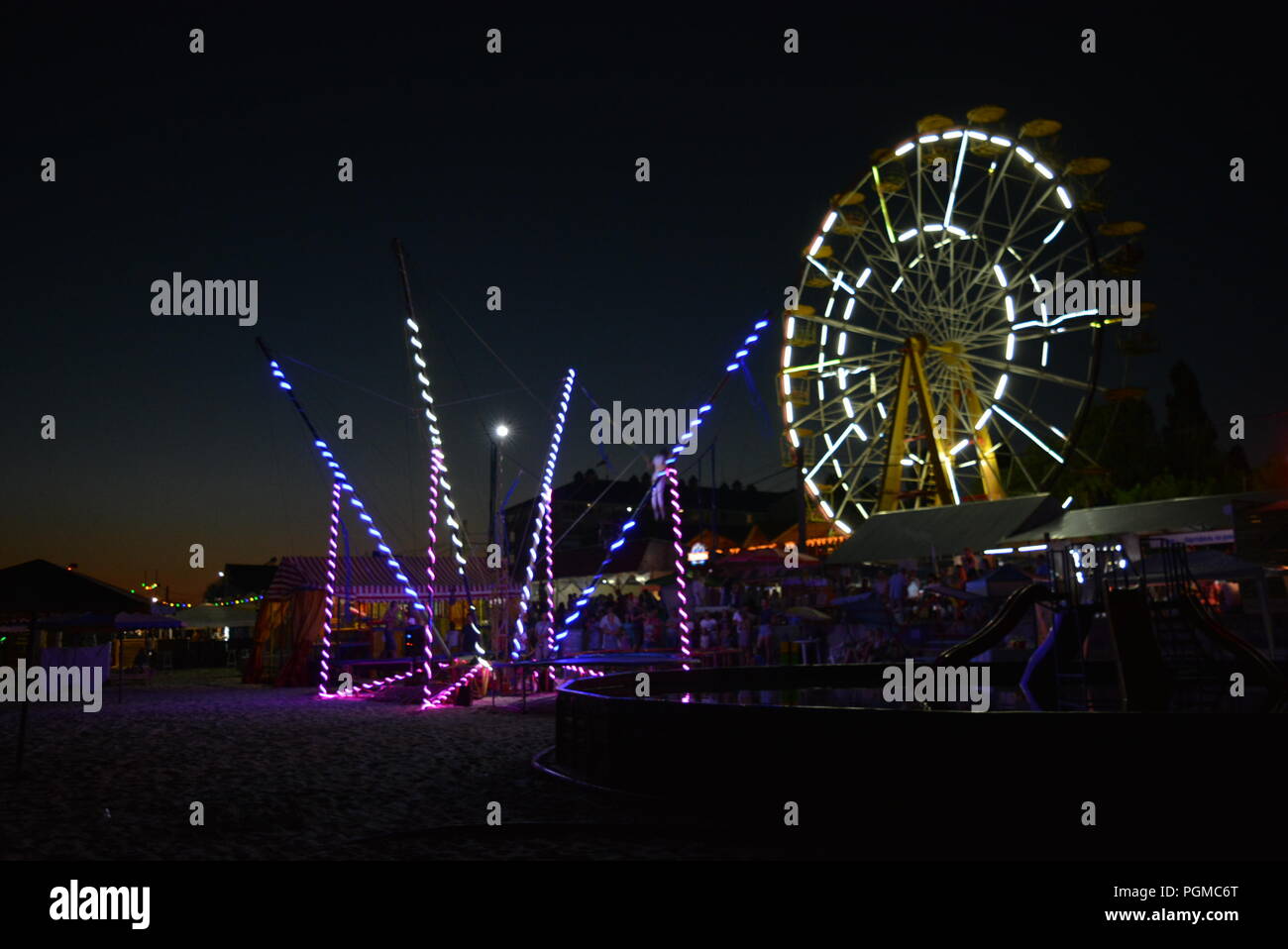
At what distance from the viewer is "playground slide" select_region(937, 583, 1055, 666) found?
9391 mm

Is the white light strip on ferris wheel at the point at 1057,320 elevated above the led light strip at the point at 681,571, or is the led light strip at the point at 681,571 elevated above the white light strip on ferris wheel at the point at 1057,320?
the white light strip on ferris wheel at the point at 1057,320

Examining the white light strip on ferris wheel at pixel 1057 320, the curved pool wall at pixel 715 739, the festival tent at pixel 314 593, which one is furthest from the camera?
the white light strip on ferris wheel at pixel 1057 320

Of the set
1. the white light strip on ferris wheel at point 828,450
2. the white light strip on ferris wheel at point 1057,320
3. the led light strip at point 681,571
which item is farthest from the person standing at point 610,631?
the white light strip on ferris wheel at point 1057,320

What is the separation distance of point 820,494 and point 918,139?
32.4 feet

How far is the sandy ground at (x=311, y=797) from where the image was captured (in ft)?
21.8

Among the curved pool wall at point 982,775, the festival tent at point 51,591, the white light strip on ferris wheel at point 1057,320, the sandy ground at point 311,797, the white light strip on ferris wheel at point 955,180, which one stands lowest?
the sandy ground at point 311,797

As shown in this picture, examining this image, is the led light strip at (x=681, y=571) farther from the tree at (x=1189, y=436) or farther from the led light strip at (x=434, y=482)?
the tree at (x=1189, y=436)

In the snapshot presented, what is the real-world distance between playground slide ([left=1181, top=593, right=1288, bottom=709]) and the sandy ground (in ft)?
14.1

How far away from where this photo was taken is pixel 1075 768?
19.8 feet

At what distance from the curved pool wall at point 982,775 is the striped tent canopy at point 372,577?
17.5 metres

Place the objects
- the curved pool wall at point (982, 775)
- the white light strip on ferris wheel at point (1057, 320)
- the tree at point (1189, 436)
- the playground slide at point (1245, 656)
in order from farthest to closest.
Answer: the tree at point (1189, 436) → the white light strip on ferris wheel at point (1057, 320) → the playground slide at point (1245, 656) → the curved pool wall at point (982, 775)

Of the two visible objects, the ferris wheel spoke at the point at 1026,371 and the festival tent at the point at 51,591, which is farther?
the ferris wheel spoke at the point at 1026,371

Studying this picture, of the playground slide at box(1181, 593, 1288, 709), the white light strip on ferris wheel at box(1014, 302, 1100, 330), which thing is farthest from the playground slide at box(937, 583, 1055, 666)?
the white light strip on ferris wheel at box(1014, 302, 1100, 330)
